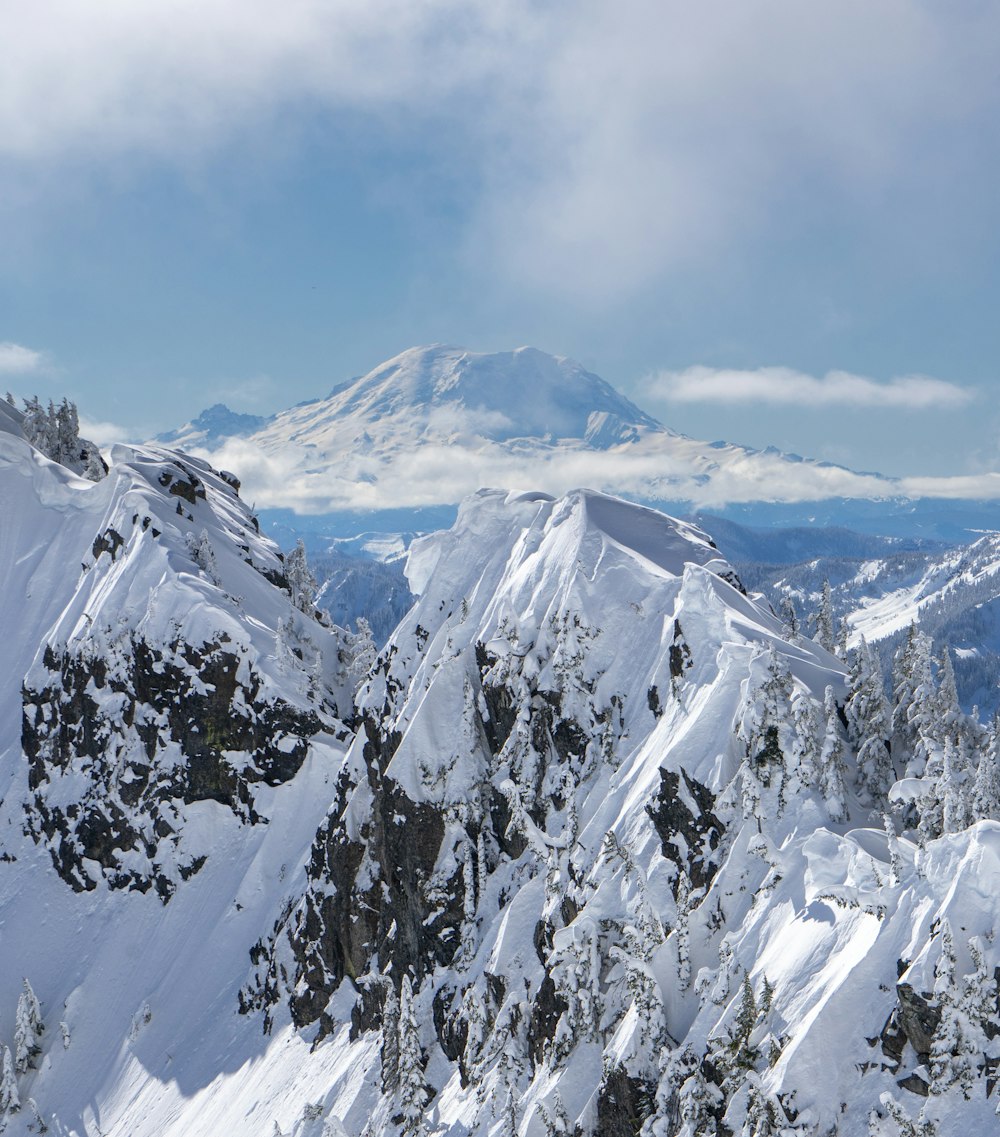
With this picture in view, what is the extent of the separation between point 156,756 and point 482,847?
42895 mm

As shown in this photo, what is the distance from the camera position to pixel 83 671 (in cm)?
9262

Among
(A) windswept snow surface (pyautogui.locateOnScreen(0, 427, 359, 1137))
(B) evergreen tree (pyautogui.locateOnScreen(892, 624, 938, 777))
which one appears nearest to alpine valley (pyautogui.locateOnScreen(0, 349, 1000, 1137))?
(B) evergreen tree (pyautogui.locateOnScreen(892, 624, 938, 777))

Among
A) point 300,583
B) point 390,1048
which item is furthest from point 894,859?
point 300,583

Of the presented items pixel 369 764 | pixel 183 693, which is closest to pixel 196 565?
pixel 183 693

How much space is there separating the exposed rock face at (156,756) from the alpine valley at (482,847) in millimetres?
314

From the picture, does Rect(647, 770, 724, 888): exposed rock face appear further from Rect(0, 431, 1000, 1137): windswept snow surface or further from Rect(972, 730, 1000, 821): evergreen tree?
Rect(972, 730, 1000, 821): evergreen tree

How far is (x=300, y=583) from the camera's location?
364ft

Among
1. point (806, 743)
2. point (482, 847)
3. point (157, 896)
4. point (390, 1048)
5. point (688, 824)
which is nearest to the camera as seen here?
point (806, 743)

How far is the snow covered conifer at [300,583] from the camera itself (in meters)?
109

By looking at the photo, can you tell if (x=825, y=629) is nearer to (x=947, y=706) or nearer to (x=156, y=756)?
(x=947, y=706)

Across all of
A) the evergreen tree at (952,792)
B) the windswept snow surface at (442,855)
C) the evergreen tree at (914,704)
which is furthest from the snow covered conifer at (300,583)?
the evergreen tree at (952,792)

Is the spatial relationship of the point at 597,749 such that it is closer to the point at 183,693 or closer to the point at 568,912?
the point at 568,912

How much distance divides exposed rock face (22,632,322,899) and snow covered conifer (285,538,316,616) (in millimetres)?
21218

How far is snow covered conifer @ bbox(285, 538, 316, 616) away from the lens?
4277 inches
